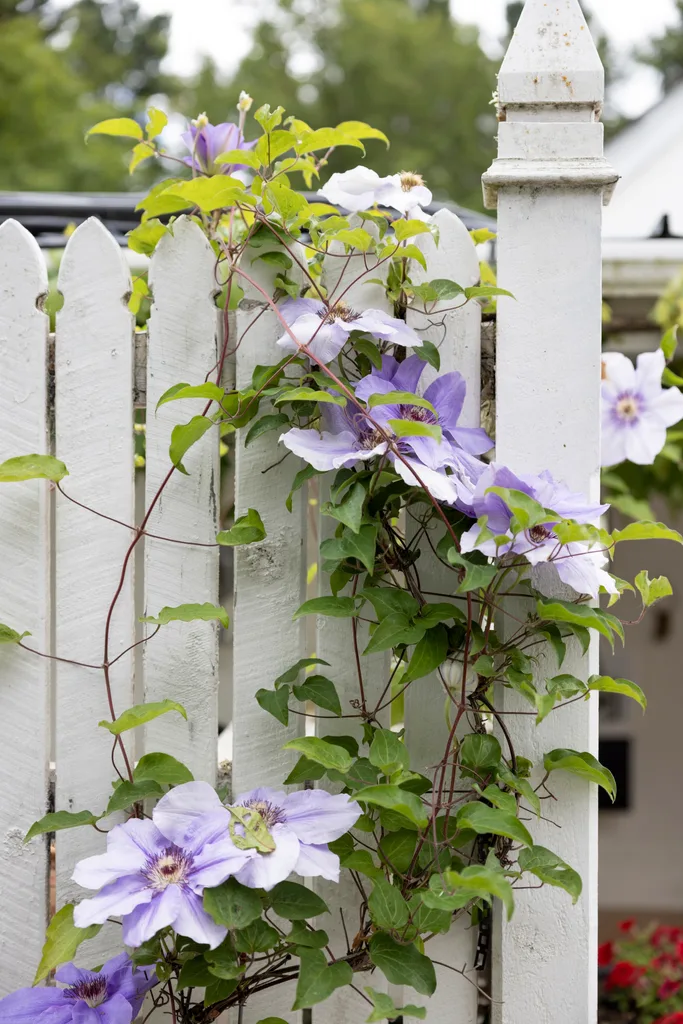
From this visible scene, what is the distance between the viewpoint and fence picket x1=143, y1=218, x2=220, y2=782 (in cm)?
125

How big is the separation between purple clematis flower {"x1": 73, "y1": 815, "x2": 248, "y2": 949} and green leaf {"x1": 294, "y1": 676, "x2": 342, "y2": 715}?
211 millimetres

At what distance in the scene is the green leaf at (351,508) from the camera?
1035mm

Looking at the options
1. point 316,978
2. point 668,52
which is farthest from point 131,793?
point 668,52

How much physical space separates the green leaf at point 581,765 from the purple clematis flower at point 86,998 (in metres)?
0.54

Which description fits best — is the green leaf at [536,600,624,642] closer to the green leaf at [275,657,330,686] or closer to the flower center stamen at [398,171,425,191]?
the green leaf at [275,657,330,686]

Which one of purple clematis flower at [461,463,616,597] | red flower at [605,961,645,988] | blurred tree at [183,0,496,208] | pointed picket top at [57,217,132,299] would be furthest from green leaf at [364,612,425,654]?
blurred tree at [183,0,496,208]

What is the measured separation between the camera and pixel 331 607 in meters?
1.13

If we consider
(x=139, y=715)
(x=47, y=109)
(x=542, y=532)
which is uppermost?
(x=47, y=109)

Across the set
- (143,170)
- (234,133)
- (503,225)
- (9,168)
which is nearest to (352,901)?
(503,225)

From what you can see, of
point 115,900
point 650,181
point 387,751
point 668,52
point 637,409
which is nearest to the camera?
point 115,900

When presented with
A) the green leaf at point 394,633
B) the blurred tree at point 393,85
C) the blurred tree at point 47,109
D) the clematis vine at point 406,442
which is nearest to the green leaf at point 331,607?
the green leaf at point 394,633

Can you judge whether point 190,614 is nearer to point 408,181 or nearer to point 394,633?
point 394,633

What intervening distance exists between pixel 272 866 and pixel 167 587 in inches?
15.6

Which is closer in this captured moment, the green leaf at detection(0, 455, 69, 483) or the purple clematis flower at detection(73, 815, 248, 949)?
the purple clematis flower at detection(73, 815, 248, 949)
